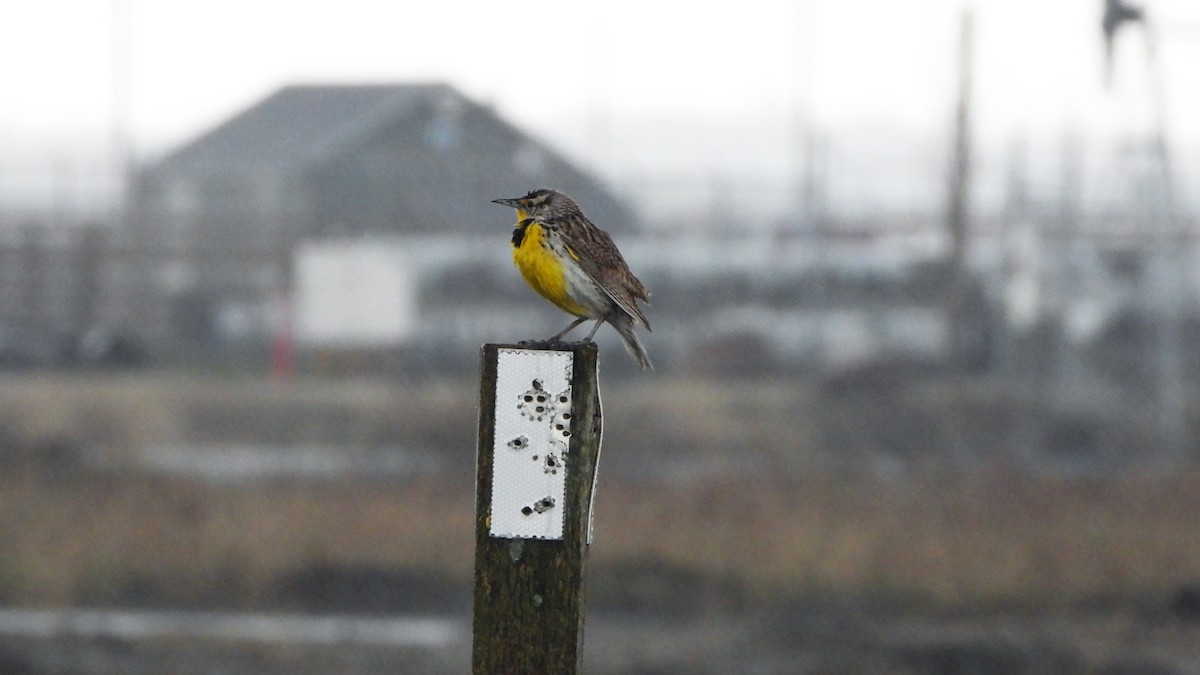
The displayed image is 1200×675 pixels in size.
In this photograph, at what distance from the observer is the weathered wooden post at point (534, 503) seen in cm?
433

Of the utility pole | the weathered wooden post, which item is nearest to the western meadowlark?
the weathered wooden post

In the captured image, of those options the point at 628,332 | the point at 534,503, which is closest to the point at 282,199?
the point at 628,332

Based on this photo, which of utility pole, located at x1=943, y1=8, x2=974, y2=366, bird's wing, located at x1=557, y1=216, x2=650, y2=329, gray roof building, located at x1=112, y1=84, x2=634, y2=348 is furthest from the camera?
gray roof building, located at x1=112, y1=84, x2=634, y2=348

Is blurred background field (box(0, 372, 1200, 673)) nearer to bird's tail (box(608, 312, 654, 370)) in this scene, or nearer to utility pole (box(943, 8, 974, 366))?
utility pole (box(943, 8, 974, 366))

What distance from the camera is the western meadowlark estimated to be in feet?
17.7

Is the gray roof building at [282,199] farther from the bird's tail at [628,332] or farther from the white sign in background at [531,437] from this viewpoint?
the white sign in background at [531,437]

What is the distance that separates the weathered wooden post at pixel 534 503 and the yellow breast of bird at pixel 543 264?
107 cm

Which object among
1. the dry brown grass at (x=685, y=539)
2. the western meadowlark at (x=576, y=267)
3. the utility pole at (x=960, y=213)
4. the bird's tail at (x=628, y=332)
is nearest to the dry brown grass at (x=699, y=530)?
the dry brown grass at (x=685, y=539)

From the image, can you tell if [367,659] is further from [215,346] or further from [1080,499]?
[215,346]

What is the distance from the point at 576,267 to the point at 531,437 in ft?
3.73

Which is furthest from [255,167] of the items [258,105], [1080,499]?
[1080,499]

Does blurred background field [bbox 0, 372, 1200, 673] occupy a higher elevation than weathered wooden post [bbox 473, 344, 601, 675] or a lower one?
lower

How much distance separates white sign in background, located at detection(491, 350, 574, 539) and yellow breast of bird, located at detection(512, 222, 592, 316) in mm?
1109

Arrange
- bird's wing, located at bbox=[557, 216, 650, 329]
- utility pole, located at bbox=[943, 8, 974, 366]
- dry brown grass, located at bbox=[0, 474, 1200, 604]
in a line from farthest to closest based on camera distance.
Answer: utility pole, located at bbox=[943, 8, 974, 366] → dry brown grass, located at bbox=[0, 474, 1200, 604] → bird's wing, located at bbox=[557, 216, 650, 329]
